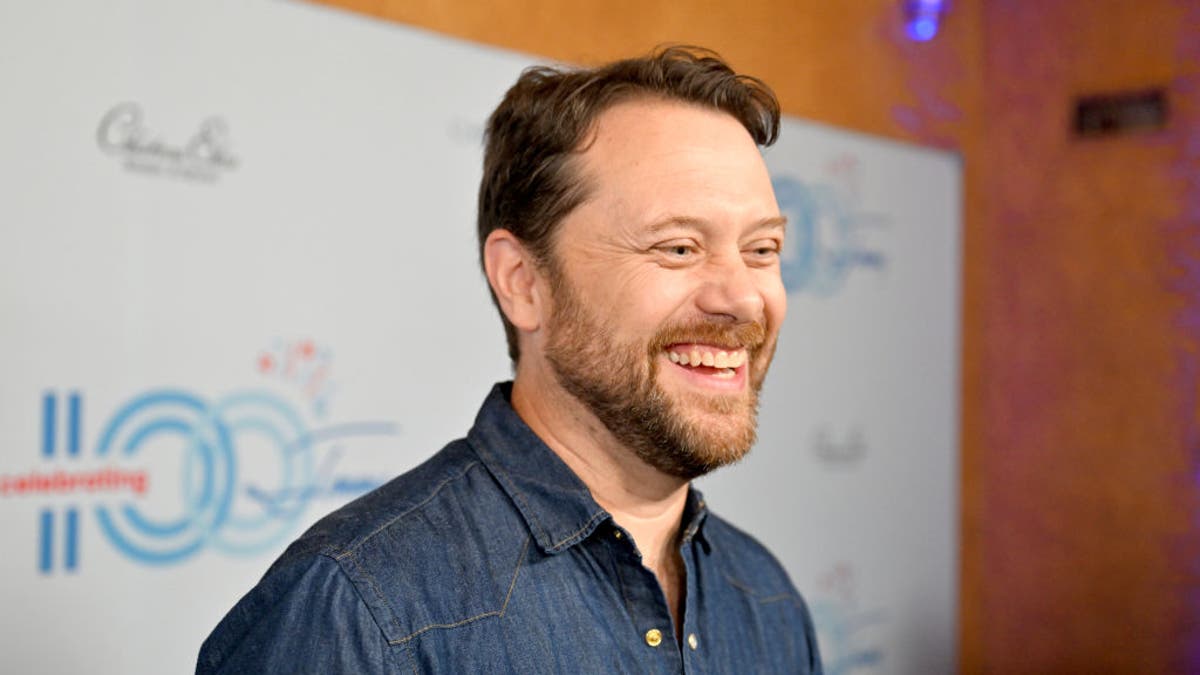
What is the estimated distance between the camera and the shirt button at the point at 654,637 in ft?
4.24

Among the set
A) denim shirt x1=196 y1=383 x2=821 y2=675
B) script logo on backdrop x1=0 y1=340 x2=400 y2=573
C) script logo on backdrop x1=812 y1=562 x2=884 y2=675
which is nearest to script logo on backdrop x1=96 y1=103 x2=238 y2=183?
script logo on backdrop x1=0 y1=340 x2=400 y2=573

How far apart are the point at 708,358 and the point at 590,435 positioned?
158mm

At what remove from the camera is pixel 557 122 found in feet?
4.64

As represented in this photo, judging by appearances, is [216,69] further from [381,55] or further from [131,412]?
[131,412]

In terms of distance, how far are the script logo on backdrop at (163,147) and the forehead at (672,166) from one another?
973 mm

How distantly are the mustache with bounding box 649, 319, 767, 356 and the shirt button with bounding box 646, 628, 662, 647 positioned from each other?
0.99ft

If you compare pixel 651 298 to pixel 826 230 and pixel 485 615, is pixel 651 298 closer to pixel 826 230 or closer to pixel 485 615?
pixel 485 615

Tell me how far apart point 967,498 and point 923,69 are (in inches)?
53.6

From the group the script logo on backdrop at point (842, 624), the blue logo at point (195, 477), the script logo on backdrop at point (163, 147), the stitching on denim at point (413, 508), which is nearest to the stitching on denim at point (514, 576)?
the stitching on denim at point (413, 508)

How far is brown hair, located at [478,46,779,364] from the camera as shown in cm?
139

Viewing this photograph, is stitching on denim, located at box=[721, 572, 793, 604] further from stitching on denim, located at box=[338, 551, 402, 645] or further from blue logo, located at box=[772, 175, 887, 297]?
blue logo, located at box=[772, 175, 887, 297]

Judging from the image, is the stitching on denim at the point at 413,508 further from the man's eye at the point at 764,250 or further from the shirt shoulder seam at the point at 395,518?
the man's eye at the point at 764,250

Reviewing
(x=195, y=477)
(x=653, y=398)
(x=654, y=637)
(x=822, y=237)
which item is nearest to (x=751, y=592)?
(x=654, y=637)

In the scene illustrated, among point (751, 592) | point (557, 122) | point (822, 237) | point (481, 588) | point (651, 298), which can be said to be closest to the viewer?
point (481, 588)
